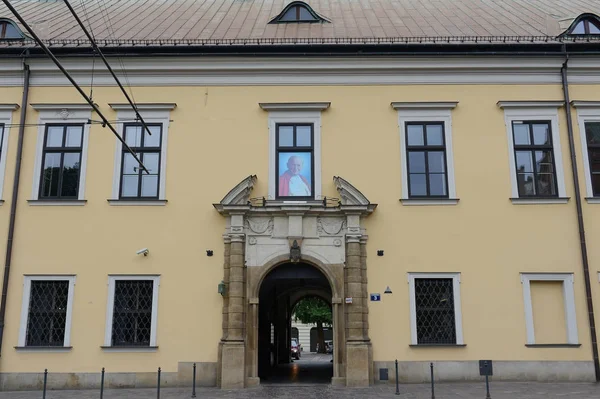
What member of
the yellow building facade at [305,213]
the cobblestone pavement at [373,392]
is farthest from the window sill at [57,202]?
the cobblestone pavement at [373,392]

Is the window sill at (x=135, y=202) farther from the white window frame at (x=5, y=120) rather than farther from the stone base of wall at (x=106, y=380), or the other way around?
the stone base of wall at (x=106, y=380)

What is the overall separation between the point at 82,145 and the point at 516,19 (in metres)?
14.2

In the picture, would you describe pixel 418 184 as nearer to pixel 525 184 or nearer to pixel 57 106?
pixel 525 184

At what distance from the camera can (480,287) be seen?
13.8 metres

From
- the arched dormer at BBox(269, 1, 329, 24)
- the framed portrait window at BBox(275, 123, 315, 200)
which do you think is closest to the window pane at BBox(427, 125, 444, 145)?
the framed portrait window at BBox(275, 123, 315, 200)

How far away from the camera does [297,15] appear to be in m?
17.7

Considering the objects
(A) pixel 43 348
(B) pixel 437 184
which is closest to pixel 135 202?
(A) pixel 43 348

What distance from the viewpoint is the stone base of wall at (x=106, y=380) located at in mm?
13273

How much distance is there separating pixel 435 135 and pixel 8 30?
1278 centimetres

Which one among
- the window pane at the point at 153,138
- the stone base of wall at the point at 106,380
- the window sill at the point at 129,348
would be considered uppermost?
the window pane at the point at 153,138

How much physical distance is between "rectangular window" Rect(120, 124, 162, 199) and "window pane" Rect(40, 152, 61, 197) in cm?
177

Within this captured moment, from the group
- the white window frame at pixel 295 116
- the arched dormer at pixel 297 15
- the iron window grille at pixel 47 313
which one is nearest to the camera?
the iron window grille at pixel 47 313

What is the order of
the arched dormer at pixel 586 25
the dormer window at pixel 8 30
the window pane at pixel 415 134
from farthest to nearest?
the dormer window at pixel 8 30 < the arched dormer at pixel 586 25 < the window pane at pixel 415 134

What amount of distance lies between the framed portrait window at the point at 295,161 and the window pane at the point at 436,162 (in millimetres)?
3199
